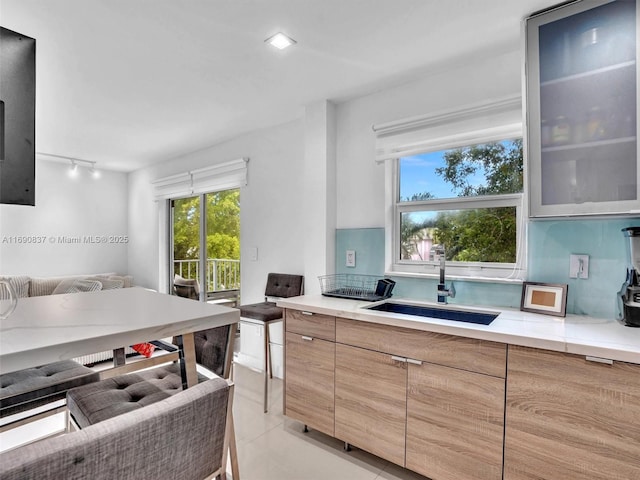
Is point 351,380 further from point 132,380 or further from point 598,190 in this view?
point 598,190

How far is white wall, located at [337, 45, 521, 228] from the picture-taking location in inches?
85.7

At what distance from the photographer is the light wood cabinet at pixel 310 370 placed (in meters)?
2.08

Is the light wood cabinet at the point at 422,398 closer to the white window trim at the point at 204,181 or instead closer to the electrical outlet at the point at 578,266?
the electrical outlet at the point at 578,266

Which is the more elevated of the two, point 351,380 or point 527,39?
point 527,39

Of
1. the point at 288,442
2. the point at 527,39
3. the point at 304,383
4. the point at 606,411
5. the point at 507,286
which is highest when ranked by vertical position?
the point at 527,39

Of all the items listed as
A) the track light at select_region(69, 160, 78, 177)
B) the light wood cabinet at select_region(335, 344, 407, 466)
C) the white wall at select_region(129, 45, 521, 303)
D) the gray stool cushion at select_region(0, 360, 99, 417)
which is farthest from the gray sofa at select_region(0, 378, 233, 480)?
the track light at select_region(69, 160, 78, 177)

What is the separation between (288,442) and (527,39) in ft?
8.55

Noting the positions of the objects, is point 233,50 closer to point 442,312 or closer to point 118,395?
point 118,395

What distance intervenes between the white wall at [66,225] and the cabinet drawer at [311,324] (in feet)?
14.1

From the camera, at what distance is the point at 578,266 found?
1.85m

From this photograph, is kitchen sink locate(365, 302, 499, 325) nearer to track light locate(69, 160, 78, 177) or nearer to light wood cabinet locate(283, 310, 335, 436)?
light wood cabinet locate(283, 310, 335, 436)

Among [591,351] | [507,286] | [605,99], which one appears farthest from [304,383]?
[605,99]

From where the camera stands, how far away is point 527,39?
5.82 ft

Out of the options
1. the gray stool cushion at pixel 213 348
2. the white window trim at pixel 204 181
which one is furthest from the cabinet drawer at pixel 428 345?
the white window trim at pixel 204 181
